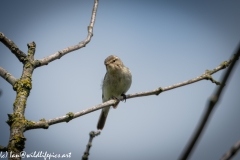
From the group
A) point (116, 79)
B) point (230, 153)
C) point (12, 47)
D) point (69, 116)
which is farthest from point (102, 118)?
point (230, 153)

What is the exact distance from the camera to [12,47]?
3.76 meters

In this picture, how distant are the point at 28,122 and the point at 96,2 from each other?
2355 millimetres

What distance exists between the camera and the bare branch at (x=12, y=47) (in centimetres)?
375

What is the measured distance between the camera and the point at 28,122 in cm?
312

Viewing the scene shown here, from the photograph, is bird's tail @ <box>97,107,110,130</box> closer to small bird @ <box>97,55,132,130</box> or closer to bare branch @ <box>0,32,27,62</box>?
small bird @ <box>97,55,132,130</box>

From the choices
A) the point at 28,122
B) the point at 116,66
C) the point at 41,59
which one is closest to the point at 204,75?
the point at 41,59

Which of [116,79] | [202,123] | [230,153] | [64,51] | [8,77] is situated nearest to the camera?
[202,123]

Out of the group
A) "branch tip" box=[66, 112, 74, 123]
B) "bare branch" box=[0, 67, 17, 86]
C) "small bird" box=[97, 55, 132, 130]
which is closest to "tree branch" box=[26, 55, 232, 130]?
"branch tip" box=[66, 112, 74, 123]

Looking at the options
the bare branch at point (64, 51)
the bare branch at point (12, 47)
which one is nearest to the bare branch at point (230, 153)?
the bare branch at point (64, 51)

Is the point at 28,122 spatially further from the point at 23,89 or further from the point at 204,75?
the point at 204,75

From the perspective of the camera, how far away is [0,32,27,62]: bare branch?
375 centimetres

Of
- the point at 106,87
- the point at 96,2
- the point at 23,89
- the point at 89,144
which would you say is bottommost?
the point at 89,144

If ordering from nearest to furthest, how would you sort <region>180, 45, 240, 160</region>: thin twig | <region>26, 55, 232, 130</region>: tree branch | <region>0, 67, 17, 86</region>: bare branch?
<region>180, 45, 240, 160</region>: thin twig → <region>26, 55, 232, 130</region>: tree branch → <region>0, 67, 17, 86</region>: bare branch

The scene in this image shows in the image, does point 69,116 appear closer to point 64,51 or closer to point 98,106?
point 98,106
